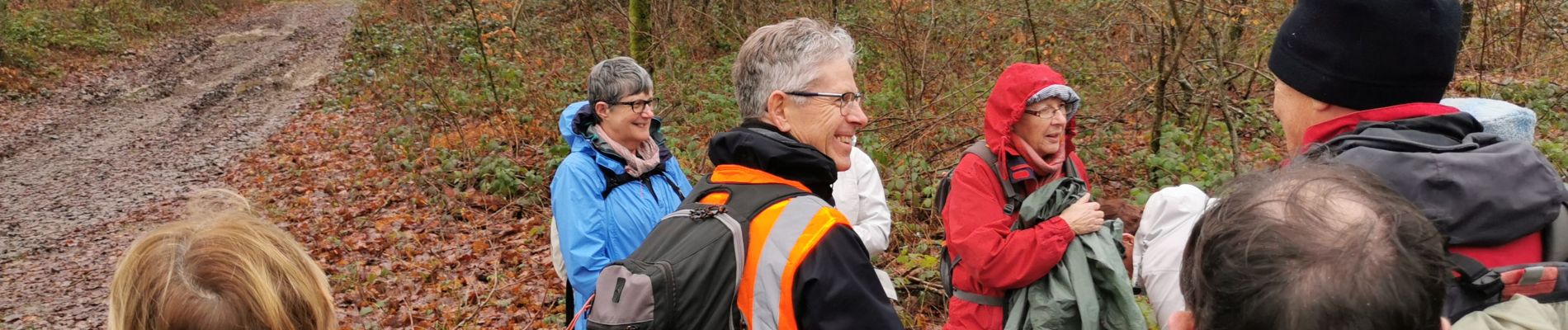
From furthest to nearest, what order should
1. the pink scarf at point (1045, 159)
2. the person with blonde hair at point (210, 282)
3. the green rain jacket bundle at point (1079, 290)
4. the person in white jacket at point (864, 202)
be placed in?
the person in white jacket at point (864, 202) → the pink scarf at point (1045, 159) → the green rain jacket bundle at point (1079, 290) → the person with blonde hair at point (210, 282)

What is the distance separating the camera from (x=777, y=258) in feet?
5.77

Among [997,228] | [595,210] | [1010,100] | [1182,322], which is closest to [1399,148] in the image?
[1182,322]

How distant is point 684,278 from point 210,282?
0.95 meters

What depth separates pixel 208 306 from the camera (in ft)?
5.60

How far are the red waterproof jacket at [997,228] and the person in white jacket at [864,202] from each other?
1.19 feet

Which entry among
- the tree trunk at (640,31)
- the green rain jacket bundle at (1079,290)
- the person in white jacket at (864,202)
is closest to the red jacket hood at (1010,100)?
the green rain jacket bundle at (1079,290)

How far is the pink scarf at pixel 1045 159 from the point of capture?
9.82ft

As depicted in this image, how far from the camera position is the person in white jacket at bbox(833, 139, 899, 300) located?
10.7 ft

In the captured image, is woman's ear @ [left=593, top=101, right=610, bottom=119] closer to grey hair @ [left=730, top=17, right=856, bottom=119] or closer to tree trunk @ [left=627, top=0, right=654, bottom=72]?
grey hair @ [left=730, top=17, right=856, bottom=119]

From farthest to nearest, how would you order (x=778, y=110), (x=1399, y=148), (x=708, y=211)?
1. (x=778, y=110)
2. (x=708, y=211)
3. (x=1399, y=148)

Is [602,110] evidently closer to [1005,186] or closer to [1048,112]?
[1005,186]

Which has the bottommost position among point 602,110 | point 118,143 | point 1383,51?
point 118,143

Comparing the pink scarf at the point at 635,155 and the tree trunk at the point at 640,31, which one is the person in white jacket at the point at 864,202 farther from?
the tree trunk at the point at 640,31

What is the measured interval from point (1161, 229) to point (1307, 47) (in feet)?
2.67
